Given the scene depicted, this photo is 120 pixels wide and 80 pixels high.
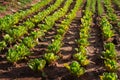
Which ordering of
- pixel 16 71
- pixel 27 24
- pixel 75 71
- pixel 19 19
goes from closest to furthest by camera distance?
1. pixel 75 71
2. pixel 16 71
3. pixel 27 24
4. pixel 19 19

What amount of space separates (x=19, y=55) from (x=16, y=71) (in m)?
0.69

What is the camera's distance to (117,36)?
16.1 meters

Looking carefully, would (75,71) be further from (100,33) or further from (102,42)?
(100,33)

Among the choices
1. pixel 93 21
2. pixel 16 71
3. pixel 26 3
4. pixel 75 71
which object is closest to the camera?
pixel 75 71

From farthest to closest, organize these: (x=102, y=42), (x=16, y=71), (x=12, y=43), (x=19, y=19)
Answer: (x=19, y=19) → (x=102, y=42) → (x=12, y=43) → (x=16, y=71)

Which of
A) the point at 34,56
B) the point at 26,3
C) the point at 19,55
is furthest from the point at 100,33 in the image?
the point at 26,3

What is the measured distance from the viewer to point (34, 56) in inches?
484

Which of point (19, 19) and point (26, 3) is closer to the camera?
point (19, 19)

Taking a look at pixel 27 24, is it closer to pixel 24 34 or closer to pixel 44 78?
pixel 24 34

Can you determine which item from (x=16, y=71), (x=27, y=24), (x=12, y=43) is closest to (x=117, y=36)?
(x=27, y=24)

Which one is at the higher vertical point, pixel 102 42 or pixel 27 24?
pixel 27 24

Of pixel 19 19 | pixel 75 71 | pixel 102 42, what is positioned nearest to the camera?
pixel 75 71

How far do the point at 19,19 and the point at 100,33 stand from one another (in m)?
5.76

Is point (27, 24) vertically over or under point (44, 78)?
over
